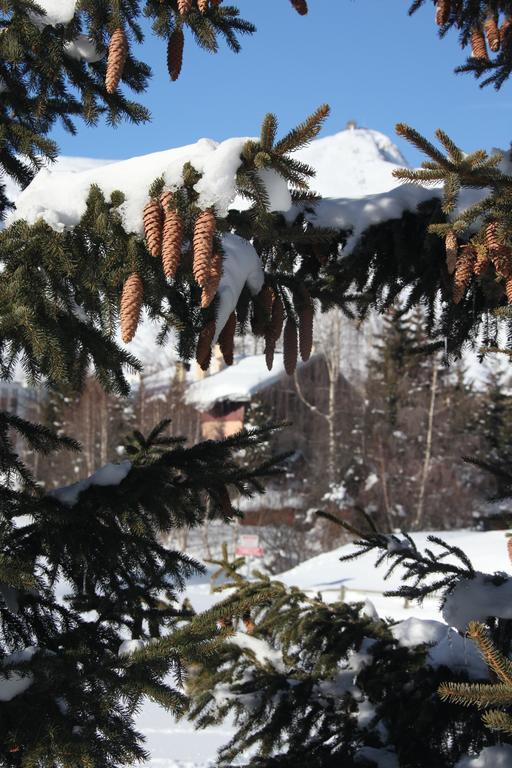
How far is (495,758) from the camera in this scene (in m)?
2.53

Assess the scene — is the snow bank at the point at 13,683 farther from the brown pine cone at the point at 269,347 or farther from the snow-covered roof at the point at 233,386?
the snow-covered roof at the point at 233,386

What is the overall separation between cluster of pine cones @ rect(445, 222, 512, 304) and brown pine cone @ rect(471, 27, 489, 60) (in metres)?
1.65

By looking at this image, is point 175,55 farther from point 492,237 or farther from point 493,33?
point 492,237

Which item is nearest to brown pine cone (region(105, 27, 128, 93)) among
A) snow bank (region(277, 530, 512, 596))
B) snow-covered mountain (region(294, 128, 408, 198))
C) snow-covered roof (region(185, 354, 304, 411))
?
snow bank (region(277, 530, 512, 596))

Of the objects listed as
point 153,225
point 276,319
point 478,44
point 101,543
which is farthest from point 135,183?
point 478,44

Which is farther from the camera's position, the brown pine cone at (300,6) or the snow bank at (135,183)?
the brown pine cone at (300,6)

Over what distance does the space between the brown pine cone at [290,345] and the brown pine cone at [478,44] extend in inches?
68.9

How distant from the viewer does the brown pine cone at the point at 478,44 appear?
3.47m

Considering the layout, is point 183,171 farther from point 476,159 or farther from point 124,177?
point 476,159

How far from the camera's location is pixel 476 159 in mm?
2152

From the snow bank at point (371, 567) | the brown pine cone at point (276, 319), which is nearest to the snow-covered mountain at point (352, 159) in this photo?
the snow bank at point (371, 567)

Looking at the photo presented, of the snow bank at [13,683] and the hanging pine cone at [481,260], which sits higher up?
the hanging pine cone at [481,260]

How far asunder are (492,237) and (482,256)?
6 centimetres

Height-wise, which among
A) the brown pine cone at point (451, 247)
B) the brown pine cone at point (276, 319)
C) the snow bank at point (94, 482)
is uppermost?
the brown pine cone at point (451, 247)
